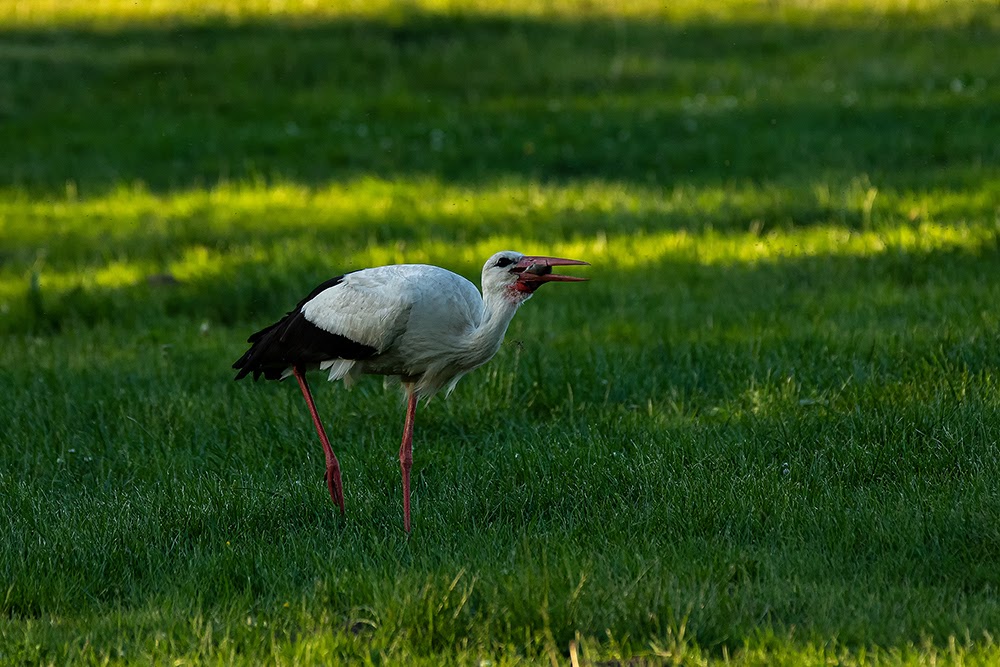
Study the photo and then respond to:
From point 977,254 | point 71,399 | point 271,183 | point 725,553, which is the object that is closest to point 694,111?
point 271,183

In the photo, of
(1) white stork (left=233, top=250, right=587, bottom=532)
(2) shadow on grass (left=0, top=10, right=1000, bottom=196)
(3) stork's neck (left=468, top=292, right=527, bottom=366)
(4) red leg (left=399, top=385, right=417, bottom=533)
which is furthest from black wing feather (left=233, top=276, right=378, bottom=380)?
(2) shadow on grass (left=0, top=10, right=1000, bottom=196)

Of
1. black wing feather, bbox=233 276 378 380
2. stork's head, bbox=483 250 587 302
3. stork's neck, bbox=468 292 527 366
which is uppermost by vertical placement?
stork's head, bbox=483 250 587 302

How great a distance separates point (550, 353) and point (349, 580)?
9.81 feet

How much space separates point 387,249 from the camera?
30.6ft

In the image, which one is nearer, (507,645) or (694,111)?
(507,645)

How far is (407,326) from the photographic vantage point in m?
5.22

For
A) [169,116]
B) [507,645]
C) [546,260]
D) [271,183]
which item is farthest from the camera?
[169,116]

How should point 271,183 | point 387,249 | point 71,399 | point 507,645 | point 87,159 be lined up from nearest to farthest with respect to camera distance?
1. point 507,645
2. point 71,399
3. point 387,249
4. point 271,183
5. point 87,159

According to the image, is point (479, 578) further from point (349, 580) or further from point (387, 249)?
point (387, 249)

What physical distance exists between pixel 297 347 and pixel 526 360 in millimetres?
1717

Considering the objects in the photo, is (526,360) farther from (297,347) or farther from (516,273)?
(516,273)

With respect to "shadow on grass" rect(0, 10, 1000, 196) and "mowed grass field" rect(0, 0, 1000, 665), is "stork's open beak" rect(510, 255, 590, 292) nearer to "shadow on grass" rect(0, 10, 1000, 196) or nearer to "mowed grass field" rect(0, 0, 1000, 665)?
"mowed grass field" rect(0, 0, 1000, 665)

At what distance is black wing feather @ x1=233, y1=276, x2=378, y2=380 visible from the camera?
17.6 feet

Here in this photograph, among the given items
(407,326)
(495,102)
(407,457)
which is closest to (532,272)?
(407,326)
